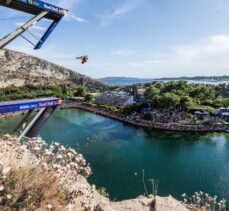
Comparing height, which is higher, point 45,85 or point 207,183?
point 45,85

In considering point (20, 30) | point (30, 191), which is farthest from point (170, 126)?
point (30, 191)

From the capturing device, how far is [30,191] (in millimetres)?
3016

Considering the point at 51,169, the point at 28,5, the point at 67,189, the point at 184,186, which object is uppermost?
the point at 28,5

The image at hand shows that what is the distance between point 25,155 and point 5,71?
110669 mm

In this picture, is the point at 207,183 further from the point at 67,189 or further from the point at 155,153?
the point at 67,189

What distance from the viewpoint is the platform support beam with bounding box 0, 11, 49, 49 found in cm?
784

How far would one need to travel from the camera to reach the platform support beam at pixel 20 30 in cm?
784

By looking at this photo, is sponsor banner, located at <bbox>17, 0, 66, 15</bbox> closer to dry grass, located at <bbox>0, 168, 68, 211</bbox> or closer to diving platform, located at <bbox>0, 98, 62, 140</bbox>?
diving platform, located at <bbox>0, 98, 62, 140</bbox>

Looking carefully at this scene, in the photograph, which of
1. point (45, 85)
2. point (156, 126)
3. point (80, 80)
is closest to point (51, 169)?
point (156, 126)

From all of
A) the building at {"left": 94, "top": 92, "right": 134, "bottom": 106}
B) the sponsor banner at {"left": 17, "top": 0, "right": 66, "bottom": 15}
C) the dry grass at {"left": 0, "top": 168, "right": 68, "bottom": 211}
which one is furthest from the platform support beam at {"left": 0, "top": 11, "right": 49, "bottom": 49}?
the building at {"left": 94, "top": 92, "right": 134, "bottom": 106}

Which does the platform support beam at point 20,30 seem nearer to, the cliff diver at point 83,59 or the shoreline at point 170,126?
the cliff diver at point 83,59

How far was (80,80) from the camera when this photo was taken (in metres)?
133

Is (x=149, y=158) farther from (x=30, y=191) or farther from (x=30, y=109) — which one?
(x=30, y=191)

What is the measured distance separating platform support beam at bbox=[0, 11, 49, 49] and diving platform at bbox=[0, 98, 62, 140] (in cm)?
239
